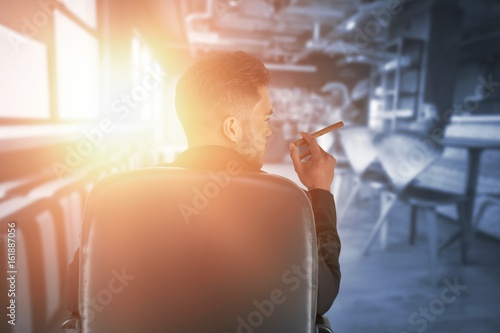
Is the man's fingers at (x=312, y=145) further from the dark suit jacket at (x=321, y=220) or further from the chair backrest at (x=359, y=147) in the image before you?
the chair backrest at (x=359, y=147)

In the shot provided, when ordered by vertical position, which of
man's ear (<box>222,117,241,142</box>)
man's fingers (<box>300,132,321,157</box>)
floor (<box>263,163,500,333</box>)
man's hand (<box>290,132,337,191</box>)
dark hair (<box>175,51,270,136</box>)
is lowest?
floor (<box>263,163,500,333</box>)

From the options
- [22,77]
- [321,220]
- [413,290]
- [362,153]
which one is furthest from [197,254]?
[362,153]

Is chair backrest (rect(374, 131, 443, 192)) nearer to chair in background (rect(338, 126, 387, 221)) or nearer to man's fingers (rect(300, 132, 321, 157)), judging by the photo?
chair in background (rect(338, 126, 387, 221))

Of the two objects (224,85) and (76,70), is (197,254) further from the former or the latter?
(76,70)

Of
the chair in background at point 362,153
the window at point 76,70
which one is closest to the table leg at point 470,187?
the chair in background at point 362,153

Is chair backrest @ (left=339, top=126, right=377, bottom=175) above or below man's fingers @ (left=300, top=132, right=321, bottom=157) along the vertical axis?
below

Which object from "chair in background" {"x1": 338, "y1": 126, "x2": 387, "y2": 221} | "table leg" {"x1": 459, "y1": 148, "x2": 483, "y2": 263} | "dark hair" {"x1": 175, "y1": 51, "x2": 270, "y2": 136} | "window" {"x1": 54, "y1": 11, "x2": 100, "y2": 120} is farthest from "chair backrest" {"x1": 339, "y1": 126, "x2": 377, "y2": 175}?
"dark hair" {"x1": 175, "y1": 51, "x2": 270, "y2": 136}

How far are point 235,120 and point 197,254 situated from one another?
1.07ft

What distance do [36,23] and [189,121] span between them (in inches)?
49.8

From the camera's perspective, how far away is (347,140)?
10.8 ft

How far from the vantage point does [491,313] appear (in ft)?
6.54

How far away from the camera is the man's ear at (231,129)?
0.78 metres

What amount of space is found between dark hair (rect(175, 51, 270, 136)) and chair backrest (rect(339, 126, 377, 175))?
101 inches

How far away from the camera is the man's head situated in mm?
770
